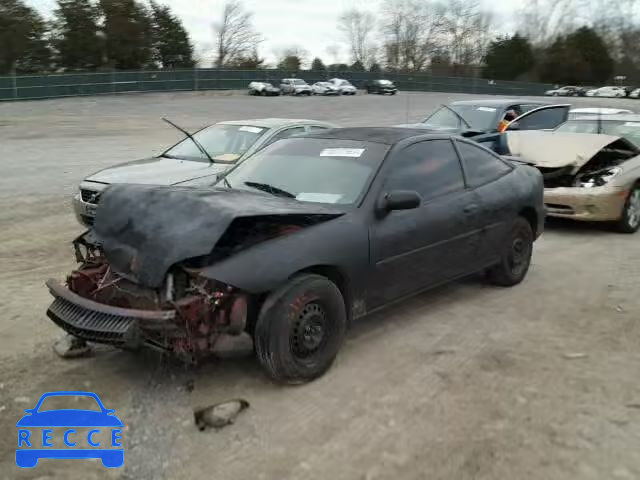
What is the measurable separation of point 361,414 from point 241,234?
50.4 inches

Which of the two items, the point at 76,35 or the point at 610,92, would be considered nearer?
the point at 76,35

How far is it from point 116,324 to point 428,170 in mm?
2744

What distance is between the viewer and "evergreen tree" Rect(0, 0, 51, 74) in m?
46.7

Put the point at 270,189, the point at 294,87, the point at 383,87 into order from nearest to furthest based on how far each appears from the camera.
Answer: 1. the point at 270,189
2. the point at 294,87
3. the point at 383,87

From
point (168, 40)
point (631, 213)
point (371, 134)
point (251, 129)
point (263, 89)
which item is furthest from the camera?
point (168, 40)

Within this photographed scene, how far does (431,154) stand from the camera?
5.11 meters

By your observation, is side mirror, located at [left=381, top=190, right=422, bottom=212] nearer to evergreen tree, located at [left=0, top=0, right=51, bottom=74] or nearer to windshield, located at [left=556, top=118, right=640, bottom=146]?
windshield, located at [left=556, top=118, right=640, bottom=146]

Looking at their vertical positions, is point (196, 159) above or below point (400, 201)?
below

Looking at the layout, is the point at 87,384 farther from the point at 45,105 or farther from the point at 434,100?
the point at 434,100

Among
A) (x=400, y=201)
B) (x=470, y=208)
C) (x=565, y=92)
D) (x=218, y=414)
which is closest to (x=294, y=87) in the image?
(x=565, y=92)

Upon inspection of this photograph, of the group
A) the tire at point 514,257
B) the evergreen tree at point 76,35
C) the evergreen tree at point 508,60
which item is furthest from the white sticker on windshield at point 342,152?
the evergreen tree at point 508,60

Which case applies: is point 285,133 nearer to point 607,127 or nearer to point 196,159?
point 196,159

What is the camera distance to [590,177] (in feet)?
27.1

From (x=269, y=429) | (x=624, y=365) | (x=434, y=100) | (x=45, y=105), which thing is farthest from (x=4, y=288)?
(x=434, y=100)
